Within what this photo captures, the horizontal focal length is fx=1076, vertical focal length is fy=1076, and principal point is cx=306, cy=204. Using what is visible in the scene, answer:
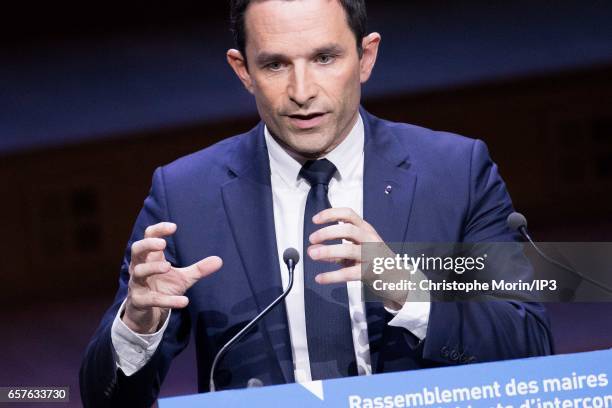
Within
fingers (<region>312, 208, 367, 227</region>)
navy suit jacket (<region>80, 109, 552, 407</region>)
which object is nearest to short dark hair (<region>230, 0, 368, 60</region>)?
navy suit jacket (<region>80, 109, 552, 407</region>)

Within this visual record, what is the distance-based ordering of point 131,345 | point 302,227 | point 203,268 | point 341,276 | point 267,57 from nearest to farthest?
point 341,276 < point 203,268 < point 131,345 < point 267,57 < point 302,227

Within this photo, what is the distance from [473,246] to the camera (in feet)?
6.61

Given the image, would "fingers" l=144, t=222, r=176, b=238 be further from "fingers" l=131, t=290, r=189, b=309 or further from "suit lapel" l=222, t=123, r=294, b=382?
"suit lapel" l=222, t=123, r=294, b=382

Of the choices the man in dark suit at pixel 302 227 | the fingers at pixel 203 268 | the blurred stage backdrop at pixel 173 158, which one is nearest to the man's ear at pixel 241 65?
the man in dark suit at pixel 302 227

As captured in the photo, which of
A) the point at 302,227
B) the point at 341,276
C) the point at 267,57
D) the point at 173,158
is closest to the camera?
the point at 341,276

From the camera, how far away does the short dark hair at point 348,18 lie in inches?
80.4

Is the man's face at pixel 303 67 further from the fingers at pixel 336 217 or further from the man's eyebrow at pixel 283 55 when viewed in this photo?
the fingers at pixel 336 217

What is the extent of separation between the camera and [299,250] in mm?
2074

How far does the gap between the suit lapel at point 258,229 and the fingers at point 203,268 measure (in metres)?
0.28

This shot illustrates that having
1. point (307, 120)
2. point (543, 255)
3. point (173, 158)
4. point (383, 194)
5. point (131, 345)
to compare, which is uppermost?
point (173, 158)

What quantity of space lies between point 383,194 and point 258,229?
255 mm

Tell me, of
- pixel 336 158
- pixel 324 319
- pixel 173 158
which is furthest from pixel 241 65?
pixel 173 158

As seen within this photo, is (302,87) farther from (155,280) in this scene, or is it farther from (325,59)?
(155,280)

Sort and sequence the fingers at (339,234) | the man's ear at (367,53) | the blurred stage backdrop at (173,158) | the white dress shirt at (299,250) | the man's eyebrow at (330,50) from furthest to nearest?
the blurred stage backdrop at (173,158) → the man's ear at (367,53) → the man's eyebrow at (330,50) → the white dress shirt at (299,250) → the fingers at (339,234)
